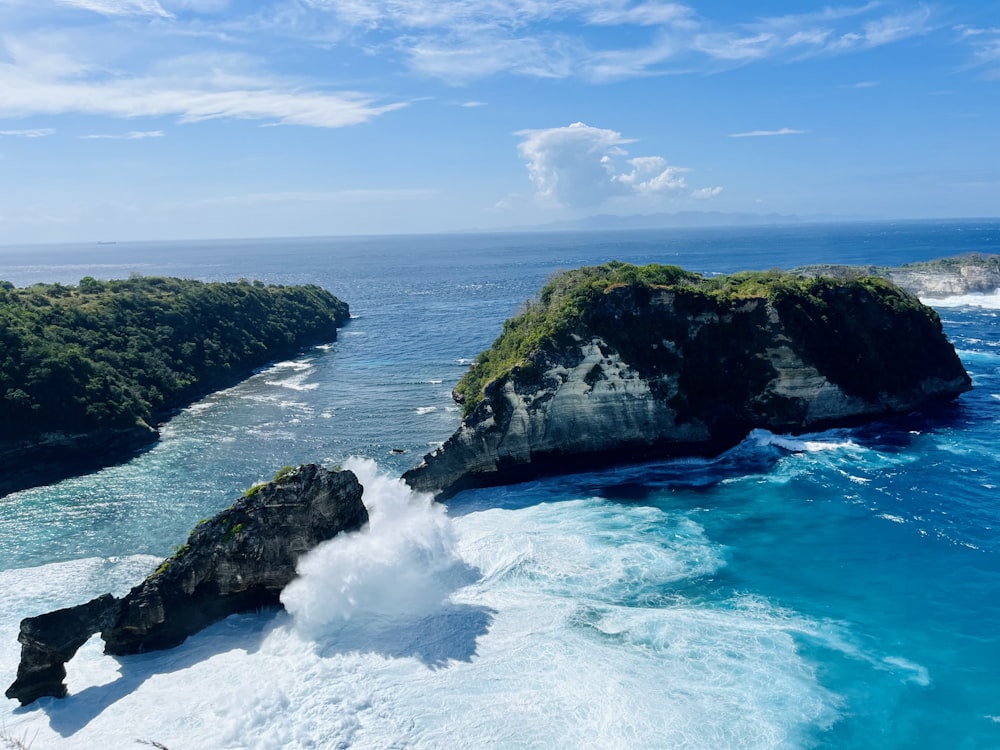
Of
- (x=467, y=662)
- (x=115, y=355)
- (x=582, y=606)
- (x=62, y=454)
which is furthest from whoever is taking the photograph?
(x=115, y=355)

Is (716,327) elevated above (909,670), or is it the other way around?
(716,327)

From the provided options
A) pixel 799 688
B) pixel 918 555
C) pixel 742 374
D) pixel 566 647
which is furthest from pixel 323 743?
pixel 742 374

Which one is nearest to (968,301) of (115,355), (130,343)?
(130,343)

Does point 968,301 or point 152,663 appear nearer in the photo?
point 152,663

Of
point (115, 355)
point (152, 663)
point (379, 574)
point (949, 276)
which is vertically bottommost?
point (152, 663)

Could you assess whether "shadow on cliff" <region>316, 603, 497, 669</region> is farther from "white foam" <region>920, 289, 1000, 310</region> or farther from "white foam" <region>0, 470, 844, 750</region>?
"white foam" <region>920, 289, 1000, 310</region>

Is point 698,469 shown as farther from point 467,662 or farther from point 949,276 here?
point 949,276

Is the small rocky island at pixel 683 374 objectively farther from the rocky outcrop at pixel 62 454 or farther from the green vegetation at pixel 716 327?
the rocky outcrop at pixel 62 454
